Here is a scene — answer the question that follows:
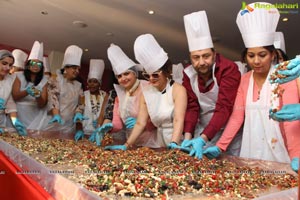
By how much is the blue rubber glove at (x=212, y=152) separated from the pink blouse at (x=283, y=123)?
0.05 metres

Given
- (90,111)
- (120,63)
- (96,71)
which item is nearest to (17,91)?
(90,111)

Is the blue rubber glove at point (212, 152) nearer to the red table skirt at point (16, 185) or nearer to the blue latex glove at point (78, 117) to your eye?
the red table skirt at point (16, 185)

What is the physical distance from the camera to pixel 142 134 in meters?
1.89

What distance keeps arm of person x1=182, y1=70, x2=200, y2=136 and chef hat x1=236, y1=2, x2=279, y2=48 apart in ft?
1.39

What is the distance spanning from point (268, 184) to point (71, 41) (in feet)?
17.5

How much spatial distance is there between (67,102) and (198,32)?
186 centimetres

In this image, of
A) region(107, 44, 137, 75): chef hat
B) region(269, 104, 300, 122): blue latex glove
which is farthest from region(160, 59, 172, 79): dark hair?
region(269, 104, 300, 122): blue latex glove

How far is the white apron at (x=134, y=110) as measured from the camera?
189 cm

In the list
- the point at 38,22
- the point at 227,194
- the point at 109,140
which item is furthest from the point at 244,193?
the point at 38,22

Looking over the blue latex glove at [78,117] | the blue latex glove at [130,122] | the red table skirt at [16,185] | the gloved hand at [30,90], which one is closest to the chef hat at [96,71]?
the blue latex glove at [78,117]

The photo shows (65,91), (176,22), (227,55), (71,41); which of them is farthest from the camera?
(227,55)

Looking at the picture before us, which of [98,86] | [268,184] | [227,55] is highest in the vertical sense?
[227,55]

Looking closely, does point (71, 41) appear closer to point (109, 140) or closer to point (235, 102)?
point (109, 140)

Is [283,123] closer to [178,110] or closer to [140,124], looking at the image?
[178,110]
